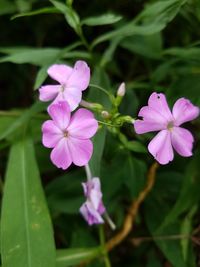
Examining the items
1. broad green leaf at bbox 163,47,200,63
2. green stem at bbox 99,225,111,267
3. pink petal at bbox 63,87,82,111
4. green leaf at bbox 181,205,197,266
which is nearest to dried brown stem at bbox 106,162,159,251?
green stem at bbox 99,225,111,267

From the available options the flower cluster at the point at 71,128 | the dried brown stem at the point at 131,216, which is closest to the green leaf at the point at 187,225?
the dried brown stem at the point at 131,216

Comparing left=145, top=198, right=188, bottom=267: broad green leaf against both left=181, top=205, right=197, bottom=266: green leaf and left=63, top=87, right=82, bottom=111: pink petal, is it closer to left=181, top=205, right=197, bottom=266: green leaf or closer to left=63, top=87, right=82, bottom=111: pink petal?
left=181, top=205, right=197, bottom=266: green leaf

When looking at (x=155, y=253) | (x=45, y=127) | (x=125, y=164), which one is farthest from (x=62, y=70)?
(x=155, y=253)

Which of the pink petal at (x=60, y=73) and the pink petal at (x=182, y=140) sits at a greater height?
the pink petal at (x=60, y=73)

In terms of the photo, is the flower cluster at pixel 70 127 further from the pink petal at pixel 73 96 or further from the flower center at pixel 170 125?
the flower center at pixel 170 125

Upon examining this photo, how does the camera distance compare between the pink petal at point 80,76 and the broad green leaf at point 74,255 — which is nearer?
the pink petal at point 80,76

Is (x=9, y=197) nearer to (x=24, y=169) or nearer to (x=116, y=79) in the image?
(x=24, y=169)
